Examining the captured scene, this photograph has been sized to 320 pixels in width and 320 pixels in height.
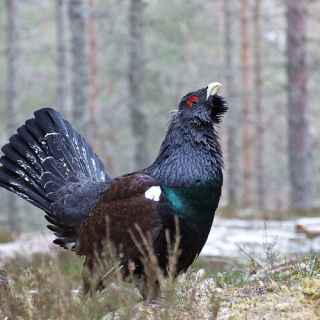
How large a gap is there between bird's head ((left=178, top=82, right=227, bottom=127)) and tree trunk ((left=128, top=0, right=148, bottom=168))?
12.1 metres

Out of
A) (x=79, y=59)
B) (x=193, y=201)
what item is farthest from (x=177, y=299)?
(x=79, y=59)

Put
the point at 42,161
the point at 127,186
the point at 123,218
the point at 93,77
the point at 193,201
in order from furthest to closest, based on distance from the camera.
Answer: the point at 93,77 → the point at 42,161 → the point at 127,186 → the point at 123,218 → the point at 193,201

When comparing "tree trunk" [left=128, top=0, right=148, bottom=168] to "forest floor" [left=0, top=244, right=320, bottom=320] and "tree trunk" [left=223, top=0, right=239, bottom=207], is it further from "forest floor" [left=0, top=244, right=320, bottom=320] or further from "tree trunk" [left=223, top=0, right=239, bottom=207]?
"forest floor" [left=0, top=244, right=320, bottom=320]

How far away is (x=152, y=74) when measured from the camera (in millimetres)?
24109

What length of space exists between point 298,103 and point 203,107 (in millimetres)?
11539

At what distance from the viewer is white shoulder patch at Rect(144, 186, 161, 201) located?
448cm

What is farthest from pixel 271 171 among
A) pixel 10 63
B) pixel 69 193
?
pixel 69 193

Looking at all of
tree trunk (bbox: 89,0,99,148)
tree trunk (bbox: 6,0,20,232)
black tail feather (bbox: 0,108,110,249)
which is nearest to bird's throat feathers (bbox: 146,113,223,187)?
black tail feather (bbox: 0,108,110,249)

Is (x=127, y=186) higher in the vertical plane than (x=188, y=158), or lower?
lower

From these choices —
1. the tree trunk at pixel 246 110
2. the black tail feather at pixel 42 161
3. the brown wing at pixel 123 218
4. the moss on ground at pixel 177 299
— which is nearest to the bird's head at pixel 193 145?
the brown wing at pixel 123 218

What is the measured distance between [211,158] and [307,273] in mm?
941

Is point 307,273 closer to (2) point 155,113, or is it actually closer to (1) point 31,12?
(2) point 155,113

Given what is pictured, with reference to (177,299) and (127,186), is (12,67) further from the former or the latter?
(177,299)

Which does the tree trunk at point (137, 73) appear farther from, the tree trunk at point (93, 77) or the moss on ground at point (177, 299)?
the moss on ground at point (177, 299)
